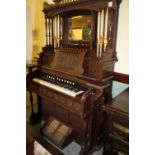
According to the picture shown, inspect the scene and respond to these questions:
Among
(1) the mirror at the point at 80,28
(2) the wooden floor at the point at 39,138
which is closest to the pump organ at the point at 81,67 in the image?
(1) the mirror at the point at 80,28

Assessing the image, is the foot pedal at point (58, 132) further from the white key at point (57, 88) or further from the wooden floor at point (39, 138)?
the white key at point (57, 88)

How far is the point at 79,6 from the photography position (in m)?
2.00

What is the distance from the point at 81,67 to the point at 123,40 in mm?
584

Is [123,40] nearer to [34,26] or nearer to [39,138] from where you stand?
[39,138]

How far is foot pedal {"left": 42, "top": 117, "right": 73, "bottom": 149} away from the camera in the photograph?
87.1 inches

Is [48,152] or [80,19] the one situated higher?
[80,19]

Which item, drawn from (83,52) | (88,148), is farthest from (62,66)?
(88,148)

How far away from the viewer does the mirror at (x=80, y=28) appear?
6.93 feet

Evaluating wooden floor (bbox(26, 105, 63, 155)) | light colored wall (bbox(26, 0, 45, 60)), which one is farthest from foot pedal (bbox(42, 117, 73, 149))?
light colored wall (bbox(26, 0, 45, 60))
